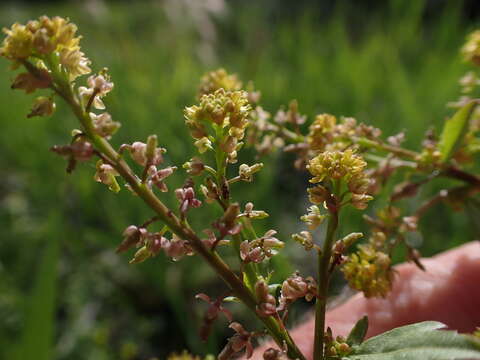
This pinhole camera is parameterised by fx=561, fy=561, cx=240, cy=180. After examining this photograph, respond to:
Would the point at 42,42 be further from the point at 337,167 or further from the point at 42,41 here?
the point at 337,167

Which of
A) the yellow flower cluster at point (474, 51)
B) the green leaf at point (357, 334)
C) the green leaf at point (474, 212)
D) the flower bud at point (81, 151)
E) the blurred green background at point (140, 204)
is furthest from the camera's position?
the blurred green background at point (140, 204)

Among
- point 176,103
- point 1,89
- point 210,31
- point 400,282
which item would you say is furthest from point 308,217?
point 1,89

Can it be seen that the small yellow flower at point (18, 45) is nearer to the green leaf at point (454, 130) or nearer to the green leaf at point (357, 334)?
the green leaf at point (357, 334)

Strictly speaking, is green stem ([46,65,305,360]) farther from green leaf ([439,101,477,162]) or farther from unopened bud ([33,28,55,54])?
green leaf ([439,101,477,162])

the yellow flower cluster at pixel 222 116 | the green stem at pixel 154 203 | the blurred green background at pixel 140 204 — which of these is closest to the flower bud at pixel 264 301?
the green stem at pixel 154 203

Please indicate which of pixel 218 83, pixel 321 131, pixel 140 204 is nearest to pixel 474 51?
pixel 321 131

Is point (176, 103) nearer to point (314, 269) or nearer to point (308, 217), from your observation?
point (314, 269)
